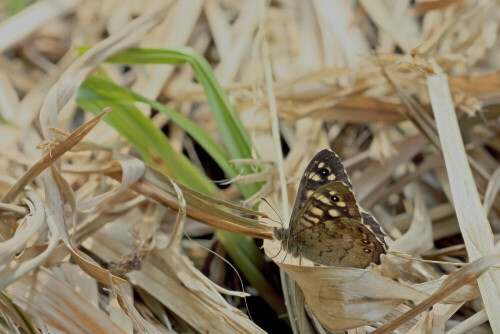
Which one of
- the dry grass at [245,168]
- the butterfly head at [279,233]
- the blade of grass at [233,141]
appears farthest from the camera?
the blade of grass at [233,141]

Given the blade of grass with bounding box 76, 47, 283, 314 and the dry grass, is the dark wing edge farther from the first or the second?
the blade of grass with bounding box 76, 47, 283, 314

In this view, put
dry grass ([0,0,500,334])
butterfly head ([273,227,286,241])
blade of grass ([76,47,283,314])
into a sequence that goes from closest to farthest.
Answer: dry grass ([0,0,500,334])
butterfly head ([273,227,286,241])
blade of grass ([76,47,283,314])

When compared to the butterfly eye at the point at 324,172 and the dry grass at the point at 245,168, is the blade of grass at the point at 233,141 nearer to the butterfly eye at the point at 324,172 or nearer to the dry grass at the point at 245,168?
the dry grass at the point at 245,168

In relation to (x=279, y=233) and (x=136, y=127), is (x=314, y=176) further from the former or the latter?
(x=136, y=127)

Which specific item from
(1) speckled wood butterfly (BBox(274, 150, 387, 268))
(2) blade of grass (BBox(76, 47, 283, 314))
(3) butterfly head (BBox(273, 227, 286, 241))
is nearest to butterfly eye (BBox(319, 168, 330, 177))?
(1) speckled wood butterfly (BBox(274, 150, 387, 268))

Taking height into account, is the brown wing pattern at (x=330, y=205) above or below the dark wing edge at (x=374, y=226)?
above

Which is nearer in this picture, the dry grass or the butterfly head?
the dry grass

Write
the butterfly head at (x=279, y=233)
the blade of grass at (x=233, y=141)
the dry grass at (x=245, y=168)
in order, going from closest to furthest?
the dry grass at (x=245, y=168) → the butterfly head at (x=279, y=233) → the blade of grass at (x=233, y=141)

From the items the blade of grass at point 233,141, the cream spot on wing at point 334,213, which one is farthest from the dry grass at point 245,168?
the cream spot on wing at point 334,213
